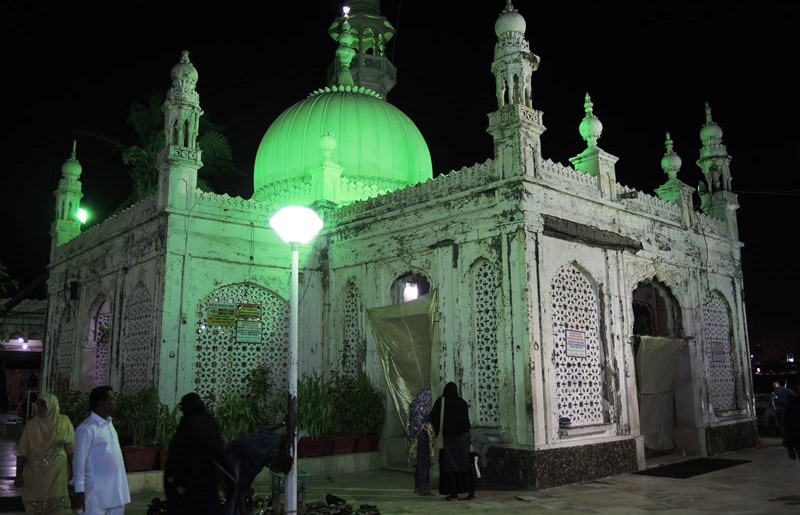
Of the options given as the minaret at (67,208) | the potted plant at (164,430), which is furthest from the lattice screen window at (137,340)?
the minaret at (67,208)

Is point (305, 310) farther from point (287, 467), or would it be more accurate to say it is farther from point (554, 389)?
point (287, 467)

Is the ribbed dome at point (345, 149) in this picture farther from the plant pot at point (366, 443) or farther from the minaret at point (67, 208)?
the minaret at point (67, 208)

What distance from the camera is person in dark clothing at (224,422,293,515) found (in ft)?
20.3

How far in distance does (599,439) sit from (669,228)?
5039 mm

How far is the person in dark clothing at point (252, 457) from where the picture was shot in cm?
619

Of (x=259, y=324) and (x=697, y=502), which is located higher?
(x=259, y=324)

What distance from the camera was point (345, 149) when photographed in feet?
51.3

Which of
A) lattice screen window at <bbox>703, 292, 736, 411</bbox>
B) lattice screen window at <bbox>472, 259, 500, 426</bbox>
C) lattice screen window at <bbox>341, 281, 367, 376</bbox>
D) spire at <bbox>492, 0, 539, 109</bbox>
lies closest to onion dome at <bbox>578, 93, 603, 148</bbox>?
spire at <bbox>492, 0, 539, 109</bbox>

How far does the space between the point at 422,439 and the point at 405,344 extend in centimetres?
241

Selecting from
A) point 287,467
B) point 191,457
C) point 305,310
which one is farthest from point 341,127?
point 191,457

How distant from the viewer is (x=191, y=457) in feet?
17.3

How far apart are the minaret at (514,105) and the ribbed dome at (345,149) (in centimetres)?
477

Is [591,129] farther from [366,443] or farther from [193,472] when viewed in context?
[193,472]

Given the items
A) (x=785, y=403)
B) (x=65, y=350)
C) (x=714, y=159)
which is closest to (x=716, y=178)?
(x=714, y=159)
